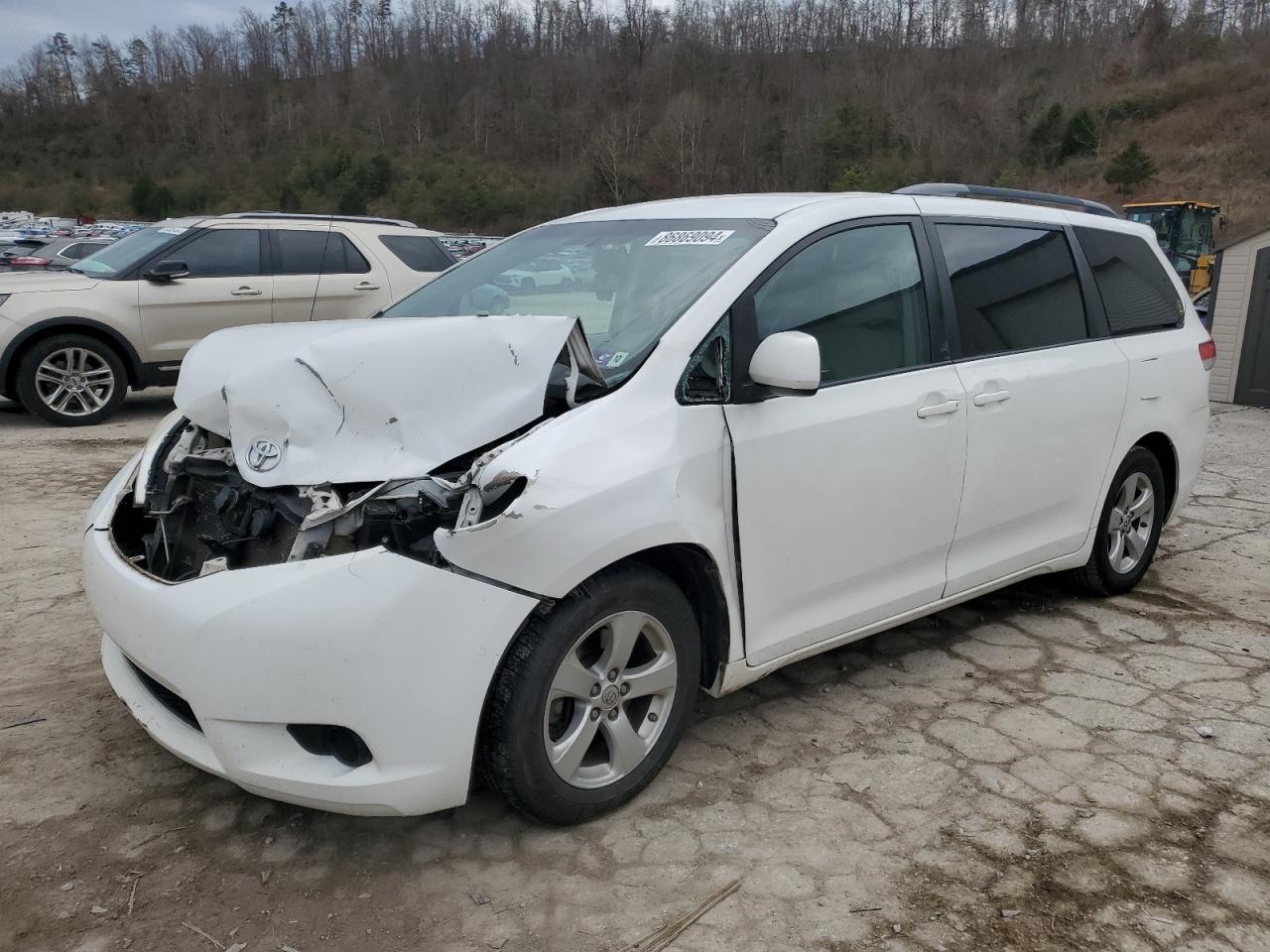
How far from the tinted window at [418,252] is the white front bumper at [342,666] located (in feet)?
25.0

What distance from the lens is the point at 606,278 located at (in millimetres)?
3238

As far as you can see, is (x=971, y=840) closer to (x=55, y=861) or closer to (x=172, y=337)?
(x=55, y=861)

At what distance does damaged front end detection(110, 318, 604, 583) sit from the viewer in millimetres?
2301

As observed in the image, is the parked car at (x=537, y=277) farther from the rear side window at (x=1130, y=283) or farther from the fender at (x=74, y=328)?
the fender at (x=74, y=328)

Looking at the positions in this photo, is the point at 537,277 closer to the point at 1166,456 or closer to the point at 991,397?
the point at 991,397

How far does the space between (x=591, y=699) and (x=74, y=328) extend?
292 inches

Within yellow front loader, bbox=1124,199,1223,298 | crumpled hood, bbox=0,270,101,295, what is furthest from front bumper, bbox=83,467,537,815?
yellow front loader, bbox=1124,199,1223,298

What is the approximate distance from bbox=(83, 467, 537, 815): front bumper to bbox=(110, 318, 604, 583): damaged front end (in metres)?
0.09

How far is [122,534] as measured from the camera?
9.38 ft

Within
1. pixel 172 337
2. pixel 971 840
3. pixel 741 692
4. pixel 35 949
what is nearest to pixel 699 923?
pixel 971 840

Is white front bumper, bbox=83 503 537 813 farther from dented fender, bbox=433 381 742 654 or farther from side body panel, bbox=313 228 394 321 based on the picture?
side body panel, bbox=313 228 394 321

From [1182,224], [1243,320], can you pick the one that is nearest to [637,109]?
[1182,224]

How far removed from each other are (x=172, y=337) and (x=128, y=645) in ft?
22.3

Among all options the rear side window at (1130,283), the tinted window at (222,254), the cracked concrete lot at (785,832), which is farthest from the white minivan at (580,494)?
the tinted window at (222,254)
